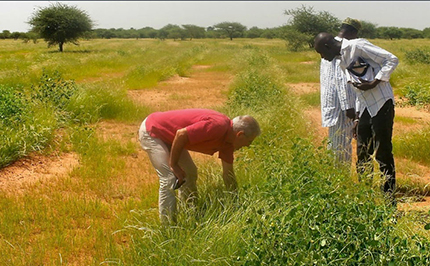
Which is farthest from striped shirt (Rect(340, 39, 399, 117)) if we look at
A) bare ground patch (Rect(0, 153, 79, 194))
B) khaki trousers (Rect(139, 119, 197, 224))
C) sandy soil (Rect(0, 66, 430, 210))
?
bare ground patch (Rect(0, 153, 79, 194))

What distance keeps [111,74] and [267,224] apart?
57.3 feet

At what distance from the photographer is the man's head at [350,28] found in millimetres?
4207

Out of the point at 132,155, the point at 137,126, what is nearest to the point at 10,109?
the point at 132,155

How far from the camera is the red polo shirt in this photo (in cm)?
312

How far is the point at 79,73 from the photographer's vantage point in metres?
17.9

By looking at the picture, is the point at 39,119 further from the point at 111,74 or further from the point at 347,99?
the point at 111,74

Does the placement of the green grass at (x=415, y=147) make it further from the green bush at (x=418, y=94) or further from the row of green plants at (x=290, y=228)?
the green bush at (x=418, y=94)

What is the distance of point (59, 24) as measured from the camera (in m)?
36.4

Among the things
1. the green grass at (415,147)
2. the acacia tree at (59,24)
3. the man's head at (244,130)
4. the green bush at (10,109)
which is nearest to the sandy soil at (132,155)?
the green bush at (10,109)

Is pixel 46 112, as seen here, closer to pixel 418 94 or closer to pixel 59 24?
pixel 418 94

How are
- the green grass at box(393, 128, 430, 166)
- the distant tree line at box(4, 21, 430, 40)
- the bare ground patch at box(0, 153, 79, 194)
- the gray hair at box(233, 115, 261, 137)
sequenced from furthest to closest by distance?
the distant tree line at box(4, 21, 430, 40), the green grass at box(393, 128, 430, 166), the bare ground patch at box(0, 153, 79, 194), the gray hair at box(233, 115, 261, 137)

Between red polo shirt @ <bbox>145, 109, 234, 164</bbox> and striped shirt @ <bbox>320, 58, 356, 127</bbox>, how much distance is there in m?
1.50

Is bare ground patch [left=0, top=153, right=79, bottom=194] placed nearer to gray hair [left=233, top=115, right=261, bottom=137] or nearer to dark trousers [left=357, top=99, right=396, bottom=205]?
gray hair [left=233, top=115, right=261, bottom=137]

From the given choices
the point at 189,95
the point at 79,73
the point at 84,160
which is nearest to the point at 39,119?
the point at 84,160
